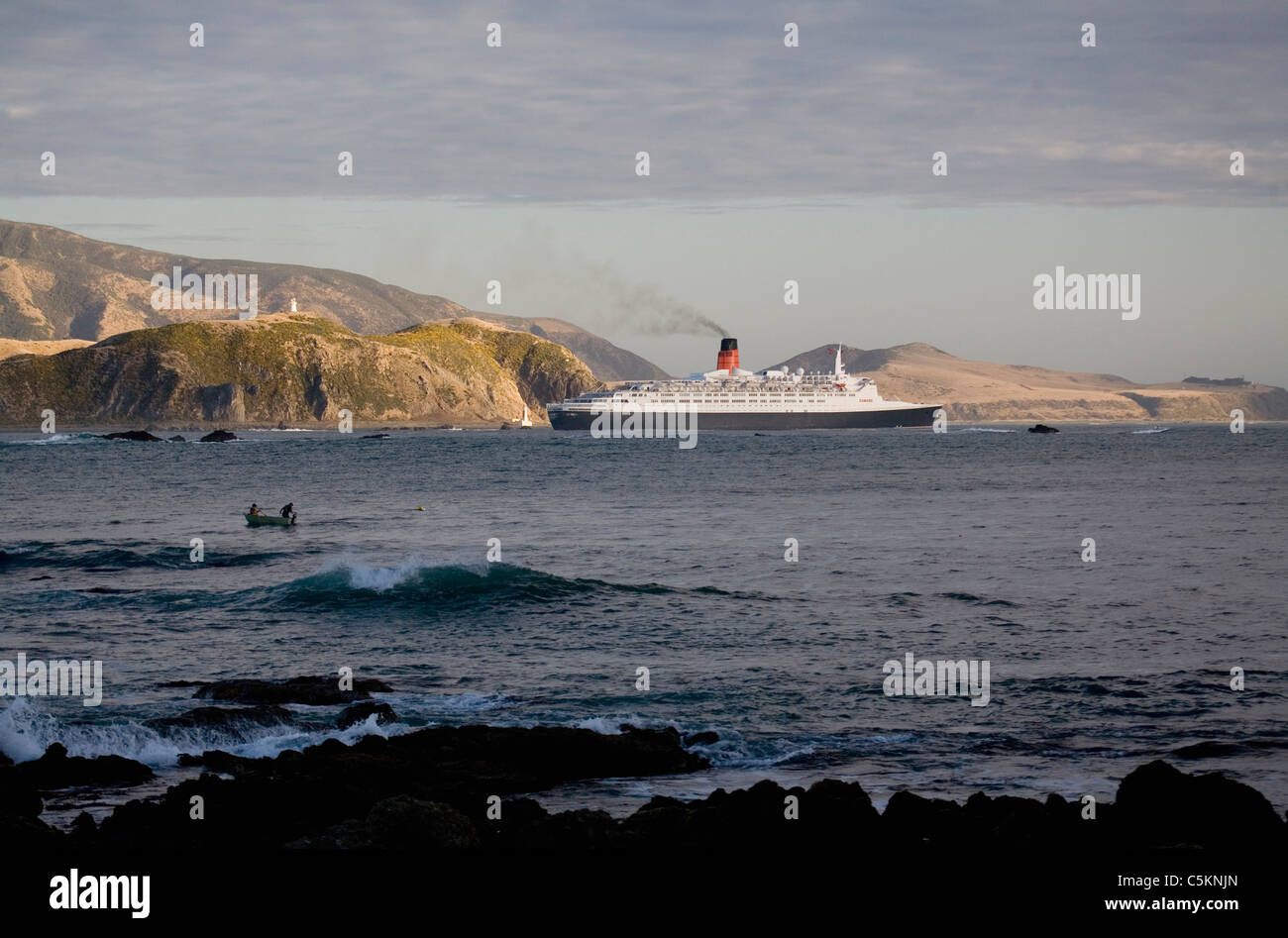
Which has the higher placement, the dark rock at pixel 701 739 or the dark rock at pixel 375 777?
the dark rock at pixel 375 777

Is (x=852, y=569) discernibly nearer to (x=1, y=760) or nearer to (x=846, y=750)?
(x=846, y=750)

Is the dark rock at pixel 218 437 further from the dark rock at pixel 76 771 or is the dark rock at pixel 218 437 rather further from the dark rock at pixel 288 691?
the dark rock at pixel 76 771

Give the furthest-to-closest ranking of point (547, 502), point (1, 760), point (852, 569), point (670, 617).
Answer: point (547, 502)
point (852, 569)
point (670, 617)
point (1, 760)

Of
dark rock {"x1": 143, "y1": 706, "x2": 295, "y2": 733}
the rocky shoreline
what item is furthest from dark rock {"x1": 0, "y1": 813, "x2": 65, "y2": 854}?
dark rock {"x1": 143, "y1": 706, "x2": 295, "y2": 733}

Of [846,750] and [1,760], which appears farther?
[846,750]

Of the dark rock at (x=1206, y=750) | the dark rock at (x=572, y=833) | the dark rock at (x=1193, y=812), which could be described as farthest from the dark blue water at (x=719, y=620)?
the dark rock at (x=572, y=833)

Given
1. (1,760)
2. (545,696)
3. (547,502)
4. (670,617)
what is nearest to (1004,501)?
(547,502)
